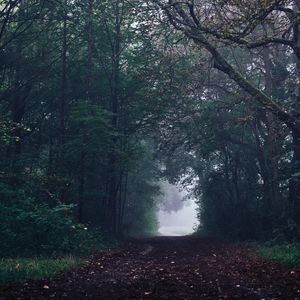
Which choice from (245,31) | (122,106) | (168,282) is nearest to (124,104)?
(122,106)

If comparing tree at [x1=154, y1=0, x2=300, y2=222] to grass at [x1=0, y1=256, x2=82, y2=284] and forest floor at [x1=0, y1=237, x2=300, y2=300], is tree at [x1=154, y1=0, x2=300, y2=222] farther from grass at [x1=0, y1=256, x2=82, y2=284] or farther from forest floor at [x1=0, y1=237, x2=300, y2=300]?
grass at [x1=0, y1=256, x2=82, y2=284]

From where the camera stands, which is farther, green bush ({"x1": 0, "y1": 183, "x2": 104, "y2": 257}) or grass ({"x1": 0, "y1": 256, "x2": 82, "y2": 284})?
green bush ({"x1": 0, "y1": 183, "x2": 104, "y2": 257})

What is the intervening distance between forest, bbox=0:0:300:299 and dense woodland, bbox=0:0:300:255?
0.25 feet

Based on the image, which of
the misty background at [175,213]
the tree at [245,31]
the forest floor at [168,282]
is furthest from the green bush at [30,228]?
the misty background at [175,213]

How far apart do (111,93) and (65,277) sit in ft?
43.8

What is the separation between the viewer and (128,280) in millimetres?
8133

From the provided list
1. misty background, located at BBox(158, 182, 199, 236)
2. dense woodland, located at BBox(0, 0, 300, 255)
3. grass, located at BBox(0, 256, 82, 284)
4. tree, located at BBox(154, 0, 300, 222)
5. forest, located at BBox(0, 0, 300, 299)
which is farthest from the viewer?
misty background, located at BBox(158, 182, 199, 236)

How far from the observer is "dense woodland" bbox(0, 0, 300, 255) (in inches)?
595

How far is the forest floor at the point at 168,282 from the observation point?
653 cm

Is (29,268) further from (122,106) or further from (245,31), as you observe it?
(122,106)

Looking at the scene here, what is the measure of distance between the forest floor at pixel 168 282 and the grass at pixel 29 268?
0.33 metres

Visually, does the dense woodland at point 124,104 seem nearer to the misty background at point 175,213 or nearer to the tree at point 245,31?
the tree at point 245,31

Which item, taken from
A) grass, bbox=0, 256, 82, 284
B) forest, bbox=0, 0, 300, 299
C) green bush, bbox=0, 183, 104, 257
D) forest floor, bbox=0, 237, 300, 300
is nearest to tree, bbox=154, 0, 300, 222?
forest, bbox=0, 0, 300, 299

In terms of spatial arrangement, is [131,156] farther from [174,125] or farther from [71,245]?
[71,245]
